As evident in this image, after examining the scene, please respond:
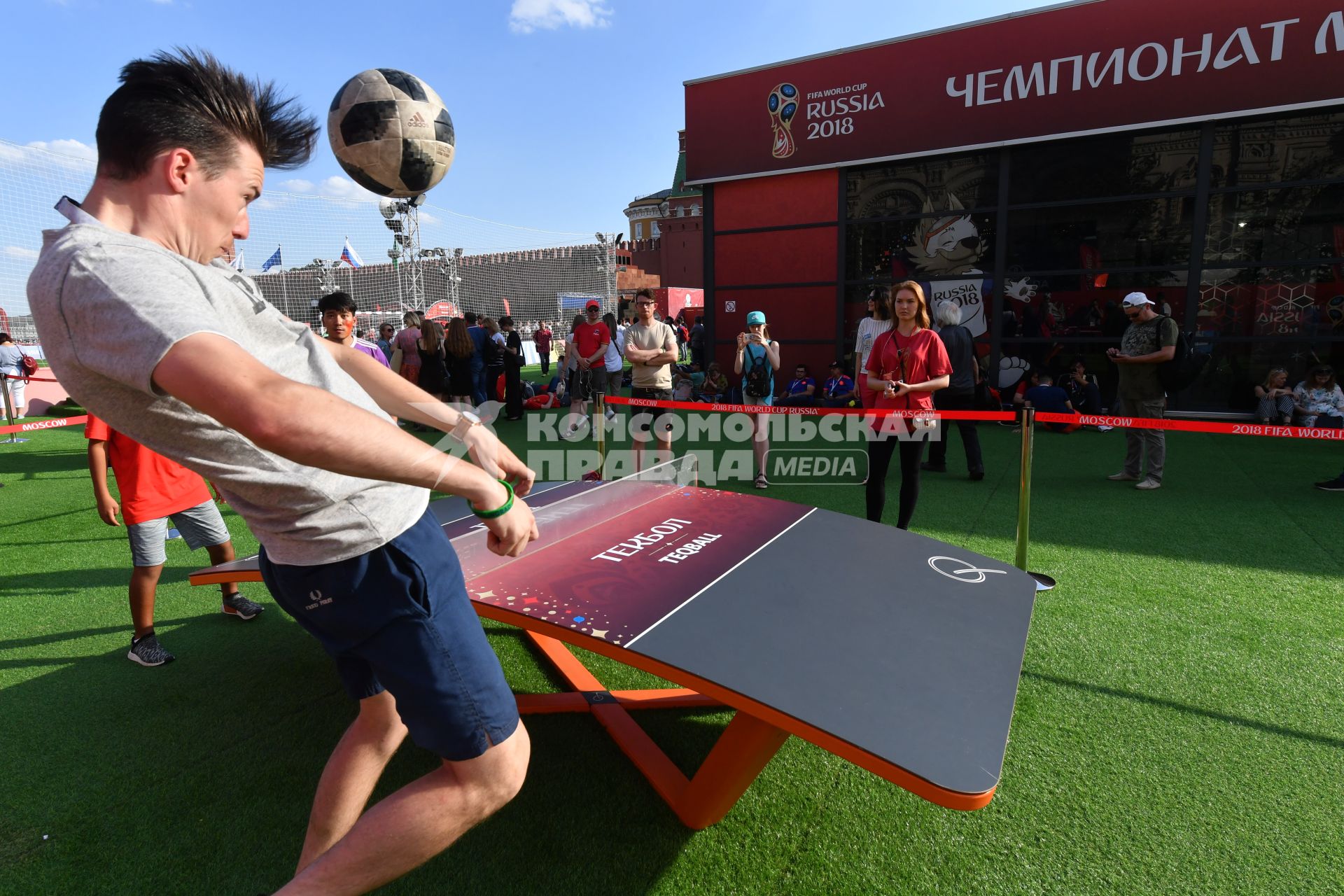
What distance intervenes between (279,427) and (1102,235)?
11873mm

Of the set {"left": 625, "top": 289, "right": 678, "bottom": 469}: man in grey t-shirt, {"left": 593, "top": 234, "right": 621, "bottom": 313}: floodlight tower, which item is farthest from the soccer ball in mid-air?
{"left": 593, "top": 234, "right": 621, "bottom": 313}: floodlight tower

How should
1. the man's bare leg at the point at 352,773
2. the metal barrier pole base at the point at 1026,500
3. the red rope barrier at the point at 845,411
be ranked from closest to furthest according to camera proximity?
1. the man's bare leg at the point at 352,773
2. the metal barrier pole base at the point at 1026,500
3. the red rope barrier at the point at 845,411

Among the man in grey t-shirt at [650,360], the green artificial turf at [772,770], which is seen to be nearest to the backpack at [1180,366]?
the green artificial turf at [772,770]

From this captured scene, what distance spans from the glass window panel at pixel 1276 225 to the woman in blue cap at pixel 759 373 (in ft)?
23.1

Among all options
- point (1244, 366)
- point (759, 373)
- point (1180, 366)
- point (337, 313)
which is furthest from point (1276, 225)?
point (337, 313)

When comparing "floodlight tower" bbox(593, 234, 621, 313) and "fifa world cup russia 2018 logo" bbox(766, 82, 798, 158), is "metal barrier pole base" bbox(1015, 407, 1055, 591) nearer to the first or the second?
"fifa world cup russia 2018 logo" bbox(766, 82, 798, 158)

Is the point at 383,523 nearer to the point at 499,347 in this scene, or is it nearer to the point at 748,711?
the point at 748,711

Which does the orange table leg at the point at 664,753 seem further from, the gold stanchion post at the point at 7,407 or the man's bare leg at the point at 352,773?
the gold stanchion post at the point at 7,407

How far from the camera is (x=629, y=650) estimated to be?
1927mm

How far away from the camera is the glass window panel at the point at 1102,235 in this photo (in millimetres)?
9500

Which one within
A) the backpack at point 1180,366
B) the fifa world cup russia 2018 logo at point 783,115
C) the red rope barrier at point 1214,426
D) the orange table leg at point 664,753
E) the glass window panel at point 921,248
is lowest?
the orange table leg at point 664,753

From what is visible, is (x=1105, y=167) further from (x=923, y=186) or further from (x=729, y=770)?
(x=729, y=770)

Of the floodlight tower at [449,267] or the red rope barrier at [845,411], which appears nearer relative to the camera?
the red rope barrier at [845,411]

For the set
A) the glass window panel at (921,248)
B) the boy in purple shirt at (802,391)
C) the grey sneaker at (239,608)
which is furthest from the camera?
the boy in purple shirt at (802,391)
